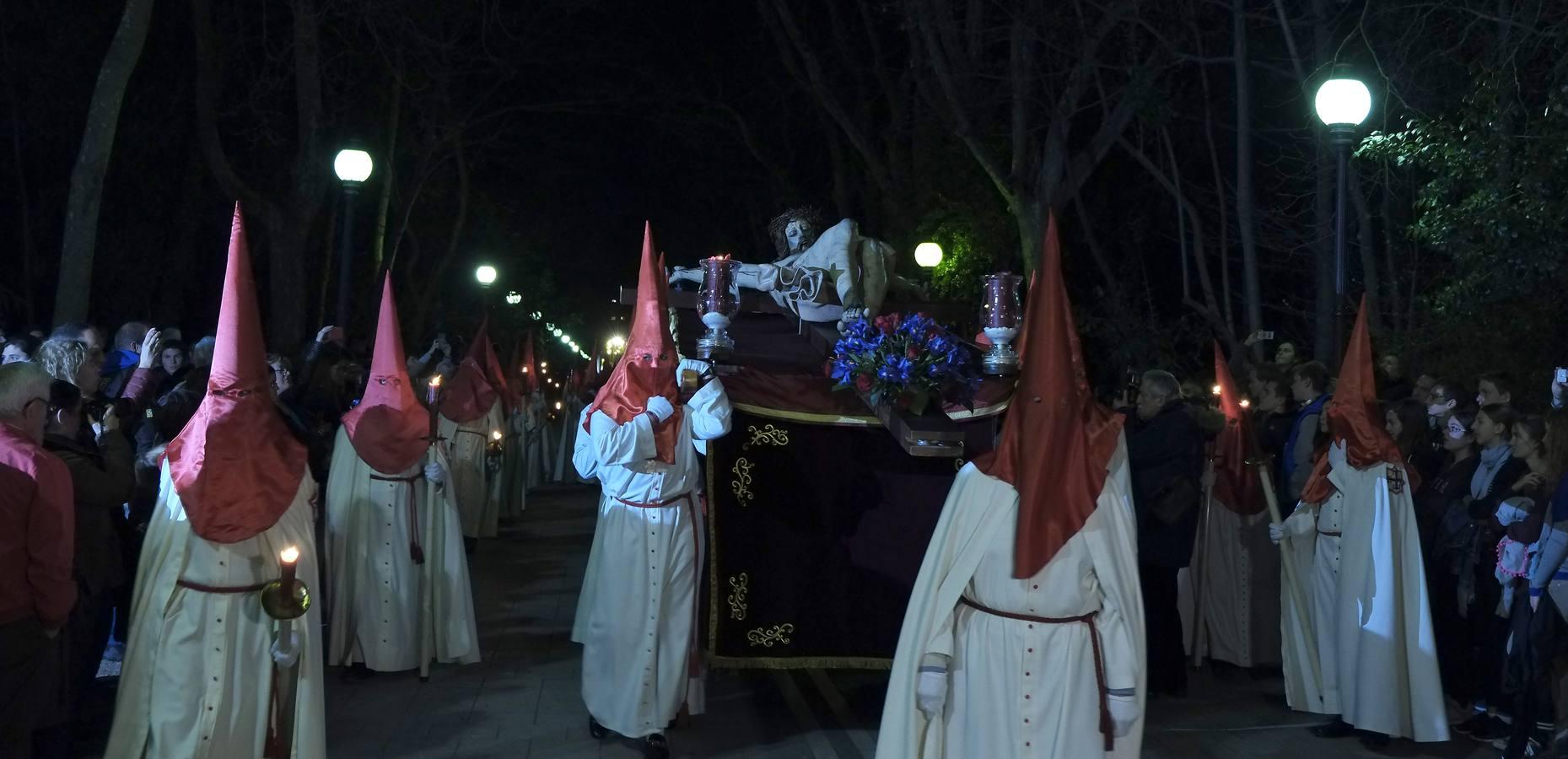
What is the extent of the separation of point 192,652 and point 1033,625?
11.6 ft

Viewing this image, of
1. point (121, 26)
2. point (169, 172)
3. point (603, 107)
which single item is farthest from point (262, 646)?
point (603, 107)

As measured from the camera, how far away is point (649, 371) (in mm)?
8391

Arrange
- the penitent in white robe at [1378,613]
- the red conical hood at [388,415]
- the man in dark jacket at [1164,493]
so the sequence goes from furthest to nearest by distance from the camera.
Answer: the red conical hood at [388,415] → the man in dark jacket at [1164,493] → the penitent in white robe at [1378,613]

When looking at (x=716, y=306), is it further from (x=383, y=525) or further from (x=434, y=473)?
(x=383, y=525)

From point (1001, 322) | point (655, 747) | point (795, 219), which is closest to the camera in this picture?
point (1001, 322)

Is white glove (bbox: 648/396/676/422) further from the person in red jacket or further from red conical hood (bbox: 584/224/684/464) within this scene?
the person in red jacket

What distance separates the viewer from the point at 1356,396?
876 centimetres

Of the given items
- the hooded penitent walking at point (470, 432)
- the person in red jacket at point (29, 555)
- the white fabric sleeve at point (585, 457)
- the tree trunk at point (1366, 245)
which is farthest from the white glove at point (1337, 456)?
the hooded penitent walking at point (470, 432)

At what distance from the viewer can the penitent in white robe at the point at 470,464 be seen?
1623 centimetres

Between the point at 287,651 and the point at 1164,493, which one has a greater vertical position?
the point at 1164,493

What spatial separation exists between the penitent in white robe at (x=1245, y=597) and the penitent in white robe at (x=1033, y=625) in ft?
17.9

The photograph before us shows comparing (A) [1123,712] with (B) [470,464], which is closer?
(A) [1123,712]

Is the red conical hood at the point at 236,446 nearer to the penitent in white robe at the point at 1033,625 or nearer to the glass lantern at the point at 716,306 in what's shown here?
the glass lantern at the point at 716,306

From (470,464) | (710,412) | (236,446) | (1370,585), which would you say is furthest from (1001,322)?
(470,464)
